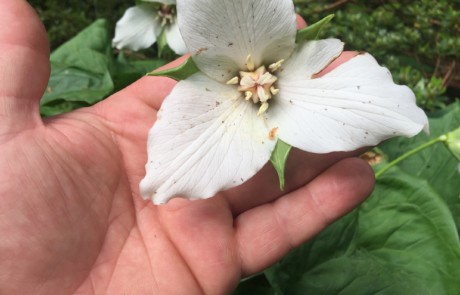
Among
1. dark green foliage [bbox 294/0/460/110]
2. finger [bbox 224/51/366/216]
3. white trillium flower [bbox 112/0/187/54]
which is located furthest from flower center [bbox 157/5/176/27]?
finger [bbox 224/51/366/216]

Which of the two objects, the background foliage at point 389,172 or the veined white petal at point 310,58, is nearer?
A: the veined white petal at point 310,58

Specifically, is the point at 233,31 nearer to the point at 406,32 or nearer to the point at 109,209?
the point at 109,209

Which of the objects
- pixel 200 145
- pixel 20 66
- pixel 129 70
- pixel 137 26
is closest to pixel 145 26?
pixel 137 26

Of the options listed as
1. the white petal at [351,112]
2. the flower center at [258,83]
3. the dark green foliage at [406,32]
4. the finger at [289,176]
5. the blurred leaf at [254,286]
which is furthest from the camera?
the dark green foliage at [406,32]

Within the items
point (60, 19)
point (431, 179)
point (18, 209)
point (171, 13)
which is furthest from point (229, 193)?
point (60, 19)

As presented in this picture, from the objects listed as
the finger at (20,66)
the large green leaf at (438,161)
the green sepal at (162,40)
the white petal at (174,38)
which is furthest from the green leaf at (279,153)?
the green sepal at (162,40)

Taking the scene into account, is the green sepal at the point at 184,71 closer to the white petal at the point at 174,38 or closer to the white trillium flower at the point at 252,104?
the white trillium flower at the point at 252,104
